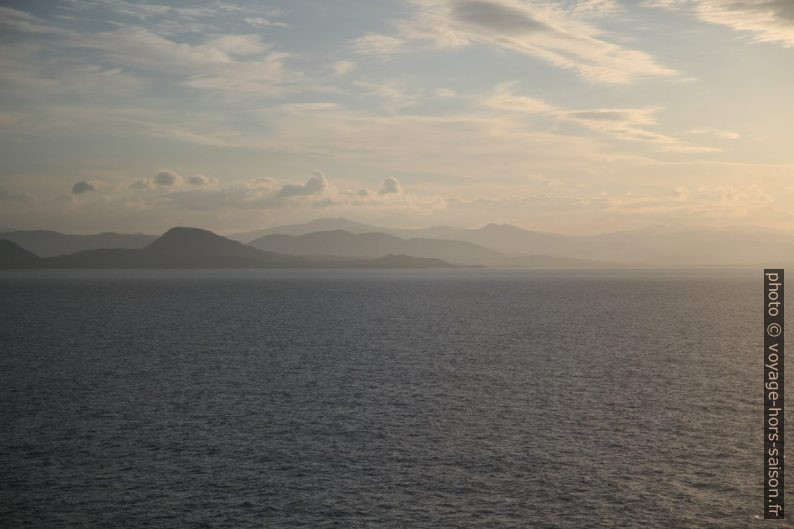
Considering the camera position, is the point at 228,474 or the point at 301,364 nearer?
the point at 228,474

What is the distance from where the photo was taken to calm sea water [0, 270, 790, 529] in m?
37.1

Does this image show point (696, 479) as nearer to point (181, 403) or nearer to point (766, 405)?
point (766, 405)

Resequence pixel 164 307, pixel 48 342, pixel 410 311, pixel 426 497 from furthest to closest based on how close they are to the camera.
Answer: pixel 164 307, pixel 410 311, pixel 48 342, pixel 426 497

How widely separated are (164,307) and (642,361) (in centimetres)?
13914

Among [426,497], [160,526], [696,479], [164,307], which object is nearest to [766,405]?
[696,479]

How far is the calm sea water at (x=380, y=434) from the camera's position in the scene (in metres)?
37.1

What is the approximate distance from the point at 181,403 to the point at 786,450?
50128 millimetres

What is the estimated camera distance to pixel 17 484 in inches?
1586

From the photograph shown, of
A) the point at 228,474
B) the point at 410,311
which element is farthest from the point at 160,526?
the point at 410,311

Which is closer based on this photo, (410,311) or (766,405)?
(766,405)

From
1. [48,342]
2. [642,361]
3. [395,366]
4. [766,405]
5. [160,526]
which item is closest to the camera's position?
[160,526]

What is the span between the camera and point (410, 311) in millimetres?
175375

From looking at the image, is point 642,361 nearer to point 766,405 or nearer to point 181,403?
point 766,405

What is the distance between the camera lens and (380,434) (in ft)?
168
